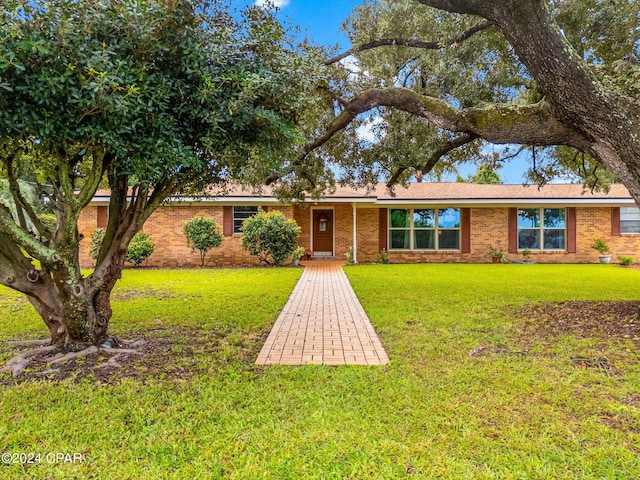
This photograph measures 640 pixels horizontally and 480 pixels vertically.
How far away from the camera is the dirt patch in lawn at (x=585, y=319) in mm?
5391

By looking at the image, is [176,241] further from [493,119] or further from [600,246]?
[600,246]

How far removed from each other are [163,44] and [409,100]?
4.33 metres

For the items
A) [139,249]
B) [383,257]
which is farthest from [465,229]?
[139,249]

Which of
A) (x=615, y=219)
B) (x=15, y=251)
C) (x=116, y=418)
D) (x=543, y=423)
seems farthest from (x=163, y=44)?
(x=615, y=219)

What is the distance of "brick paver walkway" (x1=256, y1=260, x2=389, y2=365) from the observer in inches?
181

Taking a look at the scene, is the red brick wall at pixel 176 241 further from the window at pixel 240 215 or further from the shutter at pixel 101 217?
the window at pixel 240 215

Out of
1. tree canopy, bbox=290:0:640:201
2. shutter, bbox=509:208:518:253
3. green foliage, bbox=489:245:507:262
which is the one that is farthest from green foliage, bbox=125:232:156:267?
shutter, bbox=509:208:518:253

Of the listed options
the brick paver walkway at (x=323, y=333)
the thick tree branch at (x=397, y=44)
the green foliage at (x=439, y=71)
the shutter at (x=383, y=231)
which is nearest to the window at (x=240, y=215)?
the shutter at (x=383, y=231)

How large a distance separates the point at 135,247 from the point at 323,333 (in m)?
11.3

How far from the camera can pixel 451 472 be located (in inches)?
95.2

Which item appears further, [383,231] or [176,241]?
[383,231]

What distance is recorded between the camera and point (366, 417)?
3.09 m

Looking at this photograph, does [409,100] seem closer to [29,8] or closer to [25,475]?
[29,8]

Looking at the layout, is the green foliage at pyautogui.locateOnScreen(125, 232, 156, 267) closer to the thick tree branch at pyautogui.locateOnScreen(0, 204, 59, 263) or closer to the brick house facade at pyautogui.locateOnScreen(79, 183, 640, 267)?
the brick house facade at pyautogui.locateOnScreen(79, 183, 640, 267)
